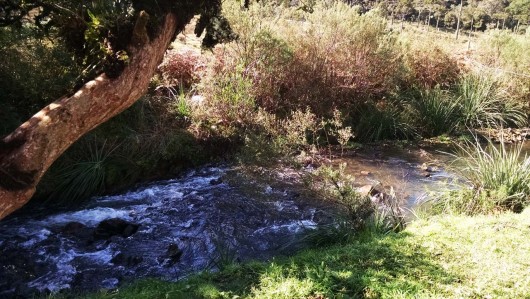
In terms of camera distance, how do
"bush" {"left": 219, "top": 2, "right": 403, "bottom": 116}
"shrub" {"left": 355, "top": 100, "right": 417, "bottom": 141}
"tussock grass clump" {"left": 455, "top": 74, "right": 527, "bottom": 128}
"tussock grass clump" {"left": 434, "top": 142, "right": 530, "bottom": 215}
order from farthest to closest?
"tussock grass clump" {"left": 455, "top": 74, "right": 527, "bottom": 128} < "shrub" {"left": 355, "top": 100, "right": 417, "bottom": 141} < "bush" {"left": 219, "top": 2, "right": 403, "bottom": 116} < "tussock grass clump" {"left": 434, "top": 142, "right": 530, "bottom": 215}

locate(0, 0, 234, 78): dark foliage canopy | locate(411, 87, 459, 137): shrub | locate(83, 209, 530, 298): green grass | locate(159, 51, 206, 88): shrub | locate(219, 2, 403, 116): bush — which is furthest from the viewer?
locate(411, 87, 459, 137): shrub

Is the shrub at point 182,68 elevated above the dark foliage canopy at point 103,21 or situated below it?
below

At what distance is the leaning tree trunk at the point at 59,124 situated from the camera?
2.84 metres

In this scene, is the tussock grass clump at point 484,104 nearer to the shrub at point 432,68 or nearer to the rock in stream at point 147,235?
the shrub at point 432,68

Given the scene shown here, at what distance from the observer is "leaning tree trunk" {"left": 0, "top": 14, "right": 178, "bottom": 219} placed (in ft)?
9.33

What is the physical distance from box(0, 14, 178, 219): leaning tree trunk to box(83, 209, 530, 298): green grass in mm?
1404

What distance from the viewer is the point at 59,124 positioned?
2.96m

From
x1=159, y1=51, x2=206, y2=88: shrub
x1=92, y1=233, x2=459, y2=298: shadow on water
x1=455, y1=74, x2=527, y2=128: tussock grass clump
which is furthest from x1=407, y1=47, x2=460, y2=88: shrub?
x1=92, y1=233, x2=459, y2=298: shadow on water

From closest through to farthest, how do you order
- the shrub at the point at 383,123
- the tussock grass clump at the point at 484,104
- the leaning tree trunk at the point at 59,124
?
the leaning tree trunk at the point at 59,124 < the shrub at the point at 383,123 < the tussock grass clump at the point at 484,104

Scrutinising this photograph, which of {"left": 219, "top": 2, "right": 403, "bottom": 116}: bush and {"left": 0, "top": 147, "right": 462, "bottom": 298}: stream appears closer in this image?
{"left": 0, "top": 147, "right": 462, "bottom": 298}: stream

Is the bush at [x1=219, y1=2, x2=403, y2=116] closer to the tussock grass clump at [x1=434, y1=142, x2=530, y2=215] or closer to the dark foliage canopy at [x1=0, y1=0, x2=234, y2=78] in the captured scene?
the tussock grass clump at [x1=434, y1=142, x2=530, y2=215]

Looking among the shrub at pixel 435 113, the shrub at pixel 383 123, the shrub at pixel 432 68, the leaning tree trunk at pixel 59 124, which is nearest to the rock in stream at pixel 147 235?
the leaning tree trunk at pixel 59 124

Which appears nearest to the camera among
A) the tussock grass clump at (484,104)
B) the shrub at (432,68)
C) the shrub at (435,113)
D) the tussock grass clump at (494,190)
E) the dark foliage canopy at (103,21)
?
the dark foliage canopy at (103,21)

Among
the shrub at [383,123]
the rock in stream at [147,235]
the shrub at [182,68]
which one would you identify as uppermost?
the shrub at [182,68]
